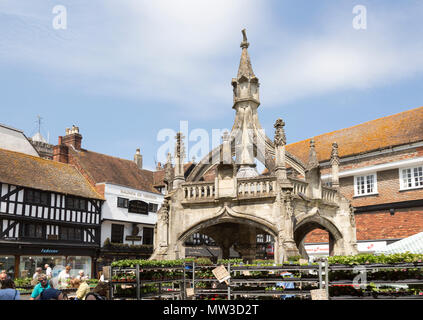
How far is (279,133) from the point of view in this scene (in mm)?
13305

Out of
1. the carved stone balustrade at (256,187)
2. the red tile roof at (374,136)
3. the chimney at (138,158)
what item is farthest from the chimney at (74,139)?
the carved stone balustrade at (256,187)

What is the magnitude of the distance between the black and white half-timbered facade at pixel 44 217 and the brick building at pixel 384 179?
17069 mm

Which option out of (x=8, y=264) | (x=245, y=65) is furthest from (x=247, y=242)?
(x=8, y=264)

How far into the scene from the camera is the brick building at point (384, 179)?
2192cm

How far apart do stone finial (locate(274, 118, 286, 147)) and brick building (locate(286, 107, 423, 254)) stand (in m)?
11.6

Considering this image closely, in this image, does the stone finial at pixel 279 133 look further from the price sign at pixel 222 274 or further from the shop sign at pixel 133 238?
the shop sign at pixel 133 238

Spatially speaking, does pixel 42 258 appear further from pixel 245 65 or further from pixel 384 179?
pixel 384 179

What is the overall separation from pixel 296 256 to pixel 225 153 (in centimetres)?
396

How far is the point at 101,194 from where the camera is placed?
114 ft

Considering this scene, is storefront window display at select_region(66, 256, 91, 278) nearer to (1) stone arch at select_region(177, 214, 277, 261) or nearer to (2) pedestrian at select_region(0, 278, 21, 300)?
(1) stone arch at select_region(177, 214, 277, 261)

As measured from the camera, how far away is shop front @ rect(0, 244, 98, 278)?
28.1 meters

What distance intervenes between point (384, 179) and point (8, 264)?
24165mm

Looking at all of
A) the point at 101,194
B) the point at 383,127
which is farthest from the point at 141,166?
the point at 383,127
